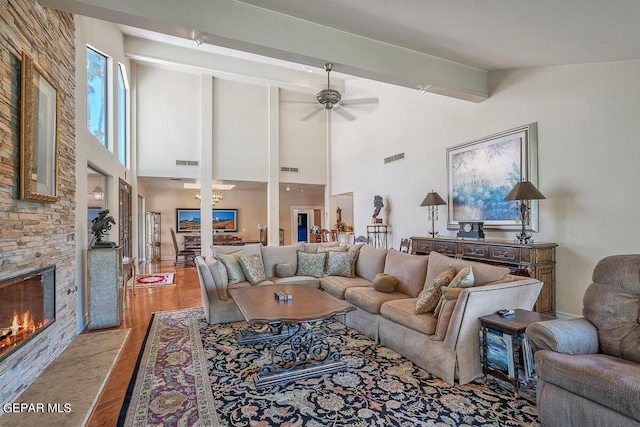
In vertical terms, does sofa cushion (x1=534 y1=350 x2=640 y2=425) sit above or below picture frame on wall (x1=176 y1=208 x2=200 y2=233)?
below

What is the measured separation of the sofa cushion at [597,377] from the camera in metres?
1.60

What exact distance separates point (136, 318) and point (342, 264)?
3.07 meters

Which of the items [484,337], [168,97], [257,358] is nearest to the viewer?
[484,337]

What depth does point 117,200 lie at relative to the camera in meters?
6.16

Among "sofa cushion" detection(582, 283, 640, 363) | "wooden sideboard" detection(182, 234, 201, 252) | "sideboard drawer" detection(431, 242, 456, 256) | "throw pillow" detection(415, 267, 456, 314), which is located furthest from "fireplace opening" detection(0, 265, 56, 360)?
"wooden sideboard" detection(182, 234, 201, 252)

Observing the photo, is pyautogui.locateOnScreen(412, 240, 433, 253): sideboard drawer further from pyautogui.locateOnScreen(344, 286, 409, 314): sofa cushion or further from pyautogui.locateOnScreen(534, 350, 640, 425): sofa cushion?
pyautogui.locateOnScreen(534, 350, 640, 425): sofa cushion

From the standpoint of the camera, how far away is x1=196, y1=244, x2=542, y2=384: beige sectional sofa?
2.56 m

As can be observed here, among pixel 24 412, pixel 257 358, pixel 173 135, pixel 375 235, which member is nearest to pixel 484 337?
pixel 257 358

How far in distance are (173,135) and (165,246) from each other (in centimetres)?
469

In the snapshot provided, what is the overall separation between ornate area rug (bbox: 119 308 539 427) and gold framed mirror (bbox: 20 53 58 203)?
184 centimetres

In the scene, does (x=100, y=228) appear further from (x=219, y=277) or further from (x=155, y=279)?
(x=155, y=279)

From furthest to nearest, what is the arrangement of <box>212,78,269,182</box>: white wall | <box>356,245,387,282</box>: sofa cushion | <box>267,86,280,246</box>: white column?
<box>267,86,280,246</box>: white column → <box>212,78,269,182</box>: white wall → <box>356,245,387,282</box>: sofa cushion

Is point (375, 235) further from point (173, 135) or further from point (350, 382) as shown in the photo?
point (173, 135)

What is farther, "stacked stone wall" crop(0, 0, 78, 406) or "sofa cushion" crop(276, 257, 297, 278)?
"sofa cushion" crop(276, 257, 297, 278)
